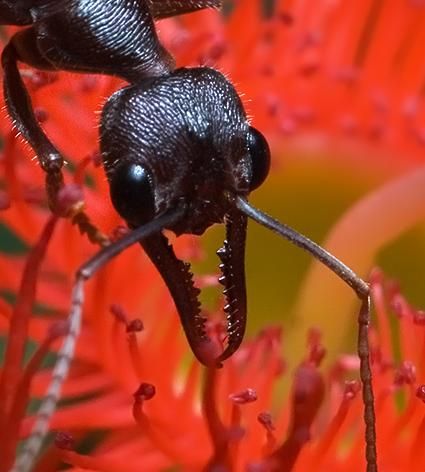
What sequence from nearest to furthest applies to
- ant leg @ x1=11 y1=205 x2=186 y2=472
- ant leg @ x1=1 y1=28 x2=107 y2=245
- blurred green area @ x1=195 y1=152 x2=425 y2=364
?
ant leg @ x1=11 y1=205 x2=186 y2=472, ant leg @ x1=1 y1=28 x2=107 y2=245, blurred green area @ x1=195 y1=152 x2=425 y2=364

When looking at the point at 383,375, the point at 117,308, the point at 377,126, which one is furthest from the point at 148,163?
the point at 377,126

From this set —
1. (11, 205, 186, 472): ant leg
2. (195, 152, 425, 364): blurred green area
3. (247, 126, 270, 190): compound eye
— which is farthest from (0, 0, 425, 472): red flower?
(247, 126, 270, 190): compound eye

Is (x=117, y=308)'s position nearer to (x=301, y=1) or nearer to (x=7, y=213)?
(x=7, y=213)

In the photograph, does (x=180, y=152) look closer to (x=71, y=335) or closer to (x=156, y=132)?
(x=156, y=132)

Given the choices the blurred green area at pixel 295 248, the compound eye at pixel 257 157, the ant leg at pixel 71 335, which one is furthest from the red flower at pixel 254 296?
the compound eye at pixel 257 157

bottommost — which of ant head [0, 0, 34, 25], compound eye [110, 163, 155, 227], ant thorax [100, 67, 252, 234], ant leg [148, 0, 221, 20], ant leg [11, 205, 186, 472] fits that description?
ant leg [11, 205, 186, 472]

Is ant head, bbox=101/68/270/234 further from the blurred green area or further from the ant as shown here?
the blurred green area

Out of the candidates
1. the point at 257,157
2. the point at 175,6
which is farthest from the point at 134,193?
the point at 175,6
